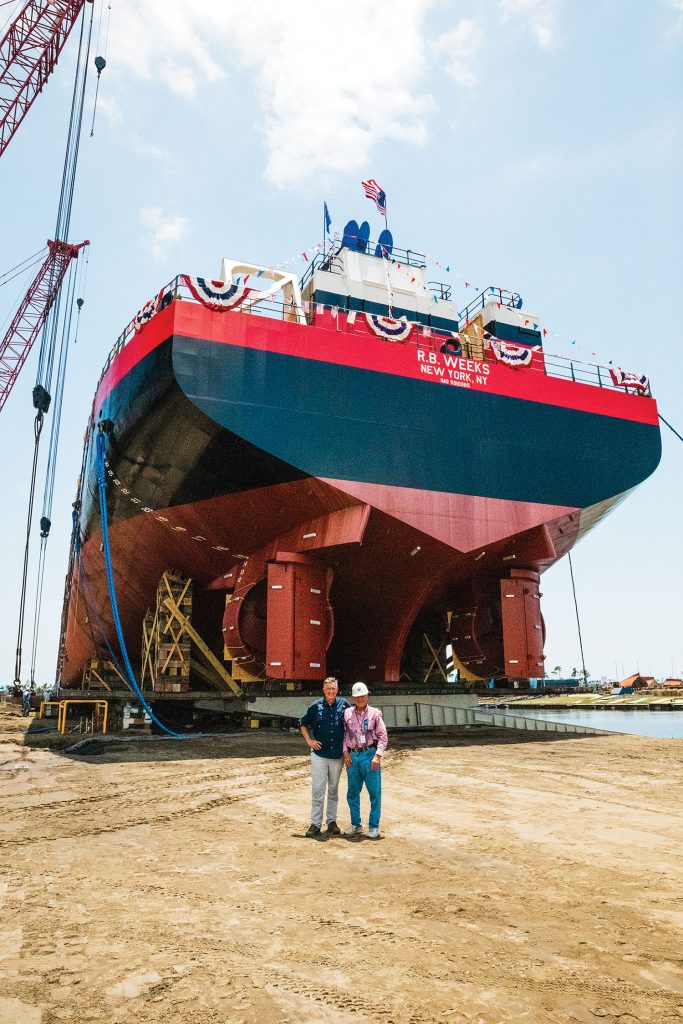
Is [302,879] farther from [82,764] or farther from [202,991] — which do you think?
[82,764]

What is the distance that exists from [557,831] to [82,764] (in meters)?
8.46

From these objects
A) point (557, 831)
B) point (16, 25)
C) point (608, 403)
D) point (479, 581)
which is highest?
point (16, 25)

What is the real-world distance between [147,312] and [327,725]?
14006 mm

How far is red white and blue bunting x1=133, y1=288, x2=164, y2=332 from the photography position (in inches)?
664

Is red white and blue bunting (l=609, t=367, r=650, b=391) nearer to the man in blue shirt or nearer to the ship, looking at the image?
the ship

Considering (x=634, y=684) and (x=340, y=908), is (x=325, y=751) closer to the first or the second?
(x=340, y=908)

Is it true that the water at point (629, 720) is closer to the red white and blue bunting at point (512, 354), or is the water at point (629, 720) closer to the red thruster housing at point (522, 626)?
the red thruster housing at point (522, 626)

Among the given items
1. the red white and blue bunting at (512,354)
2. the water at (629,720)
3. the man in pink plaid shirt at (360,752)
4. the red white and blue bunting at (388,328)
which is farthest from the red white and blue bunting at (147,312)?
the water at (629,720)

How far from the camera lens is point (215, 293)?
632 inches

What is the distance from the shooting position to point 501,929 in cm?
387

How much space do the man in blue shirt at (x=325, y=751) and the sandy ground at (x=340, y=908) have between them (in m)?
0.47

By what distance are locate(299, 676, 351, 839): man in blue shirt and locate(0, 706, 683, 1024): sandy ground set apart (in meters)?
0.47

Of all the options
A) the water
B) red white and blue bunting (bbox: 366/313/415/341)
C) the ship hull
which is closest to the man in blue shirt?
the ship hull

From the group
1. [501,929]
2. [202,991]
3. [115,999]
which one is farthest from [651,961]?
[115,999]
